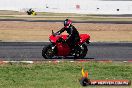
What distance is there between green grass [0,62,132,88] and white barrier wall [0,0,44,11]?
73.8 meters

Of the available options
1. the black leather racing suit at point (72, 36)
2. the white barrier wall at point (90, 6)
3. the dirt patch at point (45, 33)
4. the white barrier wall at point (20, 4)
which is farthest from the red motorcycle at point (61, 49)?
the white barrier wall at point (20, 4)

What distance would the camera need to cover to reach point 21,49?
83.6 feet

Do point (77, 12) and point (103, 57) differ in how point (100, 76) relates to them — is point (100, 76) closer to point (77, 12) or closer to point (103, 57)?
point (103, 57)

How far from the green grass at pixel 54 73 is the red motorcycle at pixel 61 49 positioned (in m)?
2.08

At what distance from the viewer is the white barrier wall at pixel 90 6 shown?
8725cm

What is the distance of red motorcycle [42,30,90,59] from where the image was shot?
20.9m

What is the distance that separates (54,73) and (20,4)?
7835 cm

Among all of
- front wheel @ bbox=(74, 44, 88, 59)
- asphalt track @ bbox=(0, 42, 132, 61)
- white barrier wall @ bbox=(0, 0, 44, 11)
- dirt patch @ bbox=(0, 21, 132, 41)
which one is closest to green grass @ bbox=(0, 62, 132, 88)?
front wheel @ bbox=(74, 44, 88, 59)

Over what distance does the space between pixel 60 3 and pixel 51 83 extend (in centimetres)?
7812

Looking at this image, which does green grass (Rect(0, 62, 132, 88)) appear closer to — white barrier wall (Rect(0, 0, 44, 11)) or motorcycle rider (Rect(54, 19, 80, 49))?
motorcycle rider (Rect(54, 19, 80, 49))

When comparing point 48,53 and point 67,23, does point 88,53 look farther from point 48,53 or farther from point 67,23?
point 67,23

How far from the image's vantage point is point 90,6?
8975 cm

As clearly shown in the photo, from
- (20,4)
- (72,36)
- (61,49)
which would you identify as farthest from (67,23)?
(20,4)

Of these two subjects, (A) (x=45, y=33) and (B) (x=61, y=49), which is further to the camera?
(A) (x=45, y=33)
